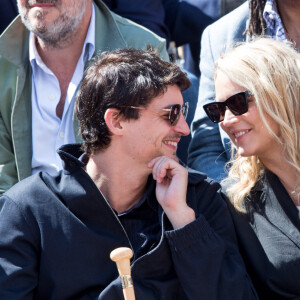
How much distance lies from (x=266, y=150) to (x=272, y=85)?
29 cm

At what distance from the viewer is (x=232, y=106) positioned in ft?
9.41

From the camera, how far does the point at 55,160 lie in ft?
12.1

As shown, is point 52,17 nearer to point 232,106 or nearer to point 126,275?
point 232,106

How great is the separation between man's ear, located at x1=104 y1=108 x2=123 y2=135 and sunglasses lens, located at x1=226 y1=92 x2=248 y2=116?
475mm

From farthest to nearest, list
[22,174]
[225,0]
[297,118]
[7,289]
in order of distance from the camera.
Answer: [225,0] < [22,174] < [297,118] < [7,289]

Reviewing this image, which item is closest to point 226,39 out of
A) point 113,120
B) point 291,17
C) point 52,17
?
point 291,17

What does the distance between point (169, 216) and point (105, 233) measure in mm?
275

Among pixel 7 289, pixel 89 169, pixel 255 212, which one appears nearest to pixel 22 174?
pixel 89 169

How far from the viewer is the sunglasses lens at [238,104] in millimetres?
2828

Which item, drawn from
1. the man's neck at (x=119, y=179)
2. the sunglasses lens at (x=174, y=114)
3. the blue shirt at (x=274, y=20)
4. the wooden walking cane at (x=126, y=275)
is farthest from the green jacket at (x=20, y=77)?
the wooden walking cane at (x=126, y=275)

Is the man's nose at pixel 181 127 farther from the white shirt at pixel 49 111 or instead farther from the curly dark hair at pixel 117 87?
the white shirt at pixel 49 111

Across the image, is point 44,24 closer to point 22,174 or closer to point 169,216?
point 22,174

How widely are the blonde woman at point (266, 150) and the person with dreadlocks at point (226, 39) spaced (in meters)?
0.52

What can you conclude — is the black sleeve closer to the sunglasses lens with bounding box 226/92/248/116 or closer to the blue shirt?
the sunglasses lens with bounding box 226/92/248/116
